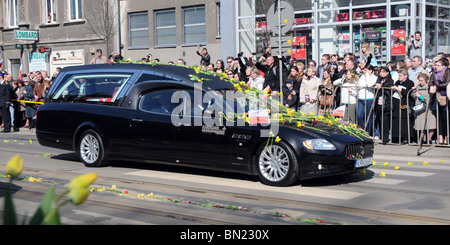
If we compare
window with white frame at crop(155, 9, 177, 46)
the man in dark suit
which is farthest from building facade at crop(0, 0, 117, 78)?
the man in dark suit

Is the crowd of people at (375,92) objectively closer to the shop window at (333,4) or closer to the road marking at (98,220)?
the shop window at (333,4)

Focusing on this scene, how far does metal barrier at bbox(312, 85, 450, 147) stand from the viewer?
13.5 metres

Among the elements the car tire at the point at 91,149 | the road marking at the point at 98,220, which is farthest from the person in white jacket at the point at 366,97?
the road marking at the point at 98,220

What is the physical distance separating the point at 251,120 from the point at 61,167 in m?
4.08

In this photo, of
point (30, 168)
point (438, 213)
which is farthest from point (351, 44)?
point (438, 213)

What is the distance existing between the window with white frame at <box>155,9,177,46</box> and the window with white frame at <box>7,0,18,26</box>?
42.0 feet

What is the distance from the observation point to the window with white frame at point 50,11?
35.0 metres

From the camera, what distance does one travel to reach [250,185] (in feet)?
29.9

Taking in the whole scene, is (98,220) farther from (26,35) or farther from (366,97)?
(26,35)

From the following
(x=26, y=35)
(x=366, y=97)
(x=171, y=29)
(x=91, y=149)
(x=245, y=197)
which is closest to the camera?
(x=245, y=197)

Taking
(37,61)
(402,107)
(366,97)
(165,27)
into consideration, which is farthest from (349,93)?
(37,61)

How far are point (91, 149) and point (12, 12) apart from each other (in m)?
29.9

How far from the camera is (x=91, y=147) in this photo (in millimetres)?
11234

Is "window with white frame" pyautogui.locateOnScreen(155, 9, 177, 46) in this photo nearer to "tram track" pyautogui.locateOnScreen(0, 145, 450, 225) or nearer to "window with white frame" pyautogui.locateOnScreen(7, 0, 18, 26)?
"window with white frame" pyautogui.locateOnScreen(7, 0, 18, 26)
